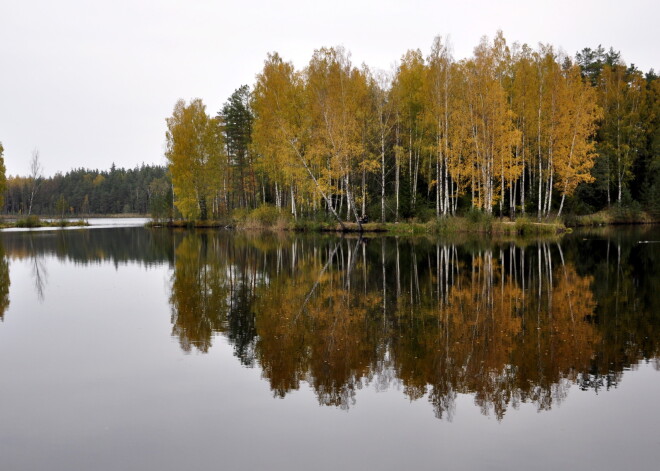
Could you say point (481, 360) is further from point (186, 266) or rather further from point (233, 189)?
point (233, 189)

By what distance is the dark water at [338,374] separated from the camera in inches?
212

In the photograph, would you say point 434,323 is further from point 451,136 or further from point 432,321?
point 451,136

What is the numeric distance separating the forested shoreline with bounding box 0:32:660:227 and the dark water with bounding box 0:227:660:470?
22.0 m

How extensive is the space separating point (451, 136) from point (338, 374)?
1277 inches

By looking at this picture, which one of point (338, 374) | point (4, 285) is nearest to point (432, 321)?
point (338, 374)

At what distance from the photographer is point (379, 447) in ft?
17.7

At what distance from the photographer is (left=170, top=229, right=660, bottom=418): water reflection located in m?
7.26

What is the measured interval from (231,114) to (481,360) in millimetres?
50630

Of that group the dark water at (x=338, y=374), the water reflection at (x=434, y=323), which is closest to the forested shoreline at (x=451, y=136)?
the water reflection at (x=434, y=323)

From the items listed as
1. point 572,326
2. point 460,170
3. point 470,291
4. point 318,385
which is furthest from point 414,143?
point 318,385

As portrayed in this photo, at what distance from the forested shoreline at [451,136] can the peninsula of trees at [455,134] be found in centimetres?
11

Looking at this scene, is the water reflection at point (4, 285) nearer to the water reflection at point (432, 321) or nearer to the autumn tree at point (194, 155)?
the water reflection at point (432, 321)

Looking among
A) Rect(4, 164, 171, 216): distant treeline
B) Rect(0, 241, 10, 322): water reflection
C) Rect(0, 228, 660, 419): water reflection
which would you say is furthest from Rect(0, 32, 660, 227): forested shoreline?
Rect(4, 164, 171, 216): distant treeline

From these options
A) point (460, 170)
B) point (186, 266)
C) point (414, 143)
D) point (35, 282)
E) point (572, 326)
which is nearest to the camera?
point (572, 326)
